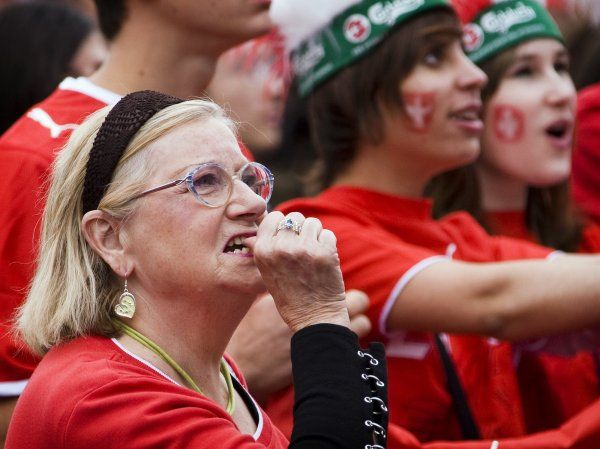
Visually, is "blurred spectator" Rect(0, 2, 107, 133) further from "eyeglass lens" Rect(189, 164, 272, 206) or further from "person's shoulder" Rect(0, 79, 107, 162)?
"eyeglass lens" Rect(189, 164, 272, 206)

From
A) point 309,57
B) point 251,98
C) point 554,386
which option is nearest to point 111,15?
point 309,57

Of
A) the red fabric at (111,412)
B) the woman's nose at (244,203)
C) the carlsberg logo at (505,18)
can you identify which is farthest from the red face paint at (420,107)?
the red fabric at (111,412)

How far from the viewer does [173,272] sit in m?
2.46

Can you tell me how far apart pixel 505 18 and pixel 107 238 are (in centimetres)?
244

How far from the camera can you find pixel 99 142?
2506 millimetres

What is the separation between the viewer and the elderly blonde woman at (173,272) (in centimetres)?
234

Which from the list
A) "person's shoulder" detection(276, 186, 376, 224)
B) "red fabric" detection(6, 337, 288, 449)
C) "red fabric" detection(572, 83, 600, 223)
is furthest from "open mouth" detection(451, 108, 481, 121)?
"red fabric" detection(6, 337, 288, 449)

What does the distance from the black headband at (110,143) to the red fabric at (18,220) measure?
1.59 ft

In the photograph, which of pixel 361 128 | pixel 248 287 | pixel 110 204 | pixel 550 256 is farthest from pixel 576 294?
pixel 110 204

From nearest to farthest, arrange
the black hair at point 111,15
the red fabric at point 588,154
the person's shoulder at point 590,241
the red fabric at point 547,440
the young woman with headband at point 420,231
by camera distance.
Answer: the red fabric at point 547,440
the young woman with headband at point 420,231
the black hair at point 111,15
the person's shoulder at point 590,241
the red fabric at point 588,154

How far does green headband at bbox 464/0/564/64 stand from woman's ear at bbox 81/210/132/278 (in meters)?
2.29

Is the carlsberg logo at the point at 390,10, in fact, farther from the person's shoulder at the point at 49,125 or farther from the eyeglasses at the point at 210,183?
the eyeglasses at the point at 210,183

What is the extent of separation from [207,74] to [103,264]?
1.36m

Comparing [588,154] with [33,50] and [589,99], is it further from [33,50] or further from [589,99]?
[33,50]
